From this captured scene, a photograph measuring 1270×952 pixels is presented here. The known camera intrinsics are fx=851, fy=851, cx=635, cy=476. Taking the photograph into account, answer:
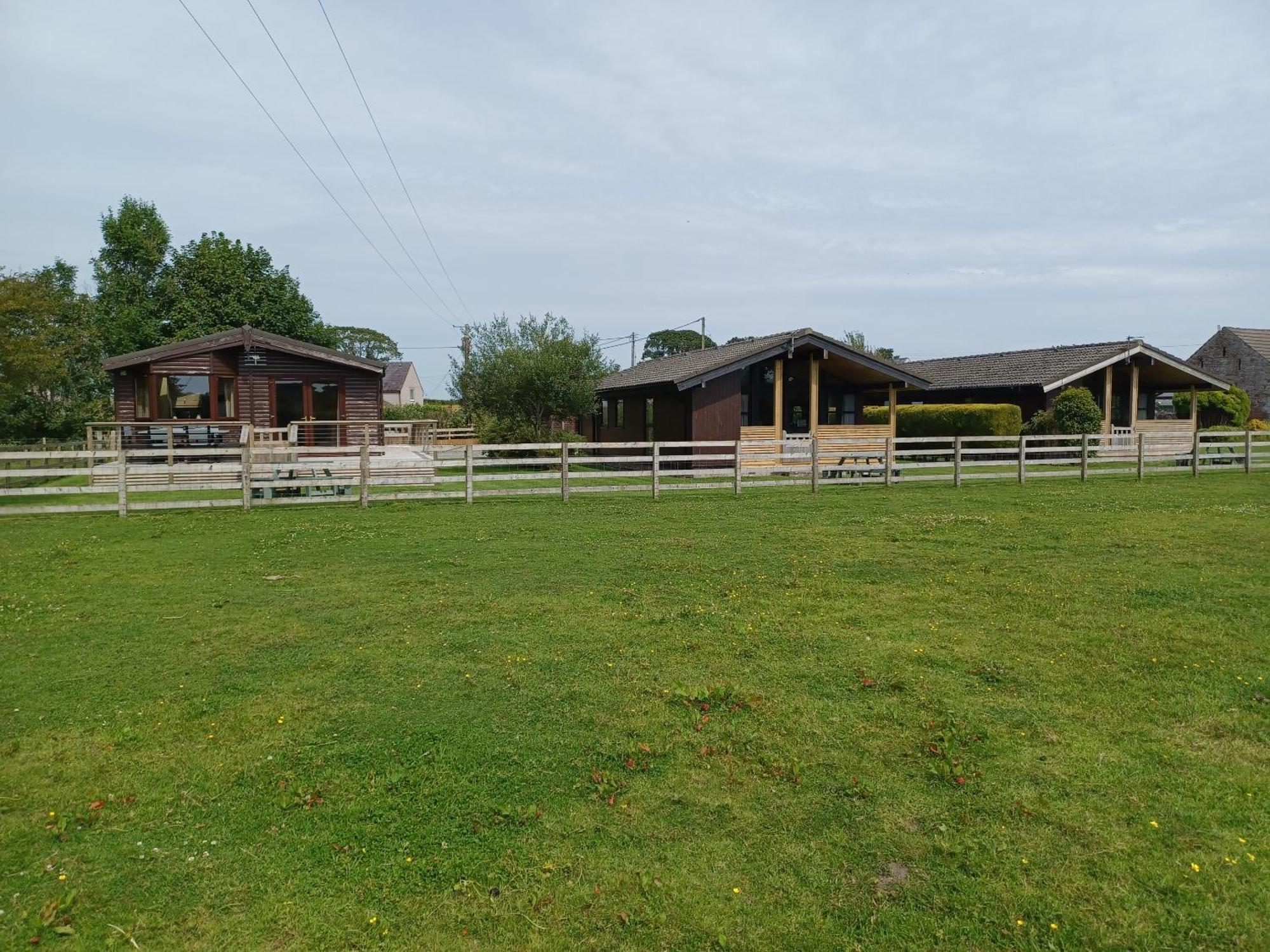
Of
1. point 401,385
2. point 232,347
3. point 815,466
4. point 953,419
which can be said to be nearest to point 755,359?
point 815,466

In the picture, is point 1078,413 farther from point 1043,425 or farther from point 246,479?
point 246,479

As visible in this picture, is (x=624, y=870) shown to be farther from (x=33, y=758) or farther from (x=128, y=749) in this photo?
(x=33, y=758)

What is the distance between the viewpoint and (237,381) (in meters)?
24.9

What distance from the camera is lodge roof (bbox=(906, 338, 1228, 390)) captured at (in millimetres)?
31000

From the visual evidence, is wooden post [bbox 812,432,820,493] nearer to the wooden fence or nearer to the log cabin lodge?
the wooden fence

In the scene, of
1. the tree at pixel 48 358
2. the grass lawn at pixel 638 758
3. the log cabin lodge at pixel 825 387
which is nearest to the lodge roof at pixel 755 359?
the log cabin lodge at pixel 825 387

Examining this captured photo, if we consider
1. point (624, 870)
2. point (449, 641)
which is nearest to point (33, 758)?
point (449, 641)

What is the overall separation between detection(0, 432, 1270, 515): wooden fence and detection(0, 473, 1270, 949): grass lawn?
589cm

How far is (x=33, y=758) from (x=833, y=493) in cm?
1471

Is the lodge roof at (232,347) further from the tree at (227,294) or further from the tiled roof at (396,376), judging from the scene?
the tiled roof at (396,376)

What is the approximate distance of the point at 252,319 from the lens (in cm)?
4331

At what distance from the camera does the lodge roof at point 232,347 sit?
78.3 feet

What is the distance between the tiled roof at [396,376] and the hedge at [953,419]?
2000 inches

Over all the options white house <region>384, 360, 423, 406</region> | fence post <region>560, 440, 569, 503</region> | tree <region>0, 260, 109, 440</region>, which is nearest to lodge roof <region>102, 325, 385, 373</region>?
tree <region>0, 260, 109, 440</region>
